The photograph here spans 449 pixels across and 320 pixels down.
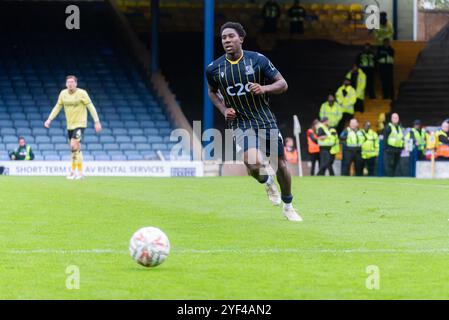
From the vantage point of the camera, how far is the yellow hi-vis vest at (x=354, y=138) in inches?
1315

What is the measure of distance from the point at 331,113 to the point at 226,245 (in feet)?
84.9

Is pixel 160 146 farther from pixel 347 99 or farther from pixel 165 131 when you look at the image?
pixel 347 99

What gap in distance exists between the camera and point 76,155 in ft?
82.1

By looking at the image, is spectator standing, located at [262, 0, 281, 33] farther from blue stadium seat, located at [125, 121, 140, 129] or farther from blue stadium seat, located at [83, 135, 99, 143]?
blue stadium seat, located at [83, 135, 99, 143]

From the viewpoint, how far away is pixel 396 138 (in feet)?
106

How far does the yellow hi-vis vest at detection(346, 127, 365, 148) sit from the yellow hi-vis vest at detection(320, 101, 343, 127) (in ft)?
10.3

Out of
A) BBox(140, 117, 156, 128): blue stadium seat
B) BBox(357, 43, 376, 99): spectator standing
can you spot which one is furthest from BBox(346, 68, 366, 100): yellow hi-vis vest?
BBox(140, 117, 156, 128): blue stadium seat

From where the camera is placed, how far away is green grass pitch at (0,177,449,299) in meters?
8.57

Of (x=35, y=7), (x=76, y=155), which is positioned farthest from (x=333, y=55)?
(x=76, y=155)

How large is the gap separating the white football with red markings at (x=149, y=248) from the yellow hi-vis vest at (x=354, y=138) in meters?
24.4

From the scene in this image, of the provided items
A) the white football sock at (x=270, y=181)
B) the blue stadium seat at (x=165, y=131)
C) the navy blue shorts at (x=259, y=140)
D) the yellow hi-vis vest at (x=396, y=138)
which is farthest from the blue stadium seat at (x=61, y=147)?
the navy blue shorts at (x=259, y=140)

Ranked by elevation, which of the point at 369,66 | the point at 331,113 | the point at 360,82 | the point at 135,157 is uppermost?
the point at 369,66

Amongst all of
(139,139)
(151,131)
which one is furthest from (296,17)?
(139,139)

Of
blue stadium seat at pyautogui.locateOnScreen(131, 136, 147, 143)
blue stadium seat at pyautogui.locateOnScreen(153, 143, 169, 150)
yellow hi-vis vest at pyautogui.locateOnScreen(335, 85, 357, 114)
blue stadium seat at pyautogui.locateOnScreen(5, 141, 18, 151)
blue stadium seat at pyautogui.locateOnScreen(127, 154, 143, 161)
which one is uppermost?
yellow hi-vis vest at pyautogui.locateOnScreen(335, 85, 357, 114)
